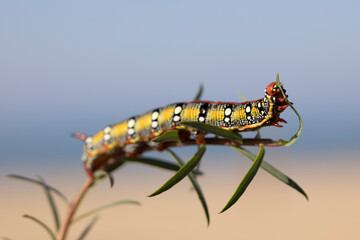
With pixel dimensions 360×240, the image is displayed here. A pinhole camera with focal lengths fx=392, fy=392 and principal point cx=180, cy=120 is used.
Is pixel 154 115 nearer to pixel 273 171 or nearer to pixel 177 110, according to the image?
pixel 177 110

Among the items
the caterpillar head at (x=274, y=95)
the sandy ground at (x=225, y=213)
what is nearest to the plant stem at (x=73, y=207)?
the caterpillar head at (x=274, y=95)

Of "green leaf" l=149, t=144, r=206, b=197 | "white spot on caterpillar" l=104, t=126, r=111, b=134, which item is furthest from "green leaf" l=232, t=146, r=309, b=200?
"white spot on caterpillar" l=104, t=126, r=111, b=134

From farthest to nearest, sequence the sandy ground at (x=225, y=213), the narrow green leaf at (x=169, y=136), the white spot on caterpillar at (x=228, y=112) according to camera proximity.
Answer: the sandy ground at (x=225, y=213) → the white spot on caterpillar at (x=228, y=112) → the narrow green leaf at (x=169, y=136)

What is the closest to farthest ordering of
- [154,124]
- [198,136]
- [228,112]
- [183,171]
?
[183,171] < [198,136] < [228,112] < [154,124]

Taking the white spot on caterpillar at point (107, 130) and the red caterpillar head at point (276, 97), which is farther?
the white spot on caterpillar at point (107, 130)

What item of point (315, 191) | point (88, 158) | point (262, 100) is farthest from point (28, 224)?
point (262, 100)

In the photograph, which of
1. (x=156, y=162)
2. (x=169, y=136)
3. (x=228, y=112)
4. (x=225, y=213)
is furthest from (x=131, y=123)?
(x=225, y=213)

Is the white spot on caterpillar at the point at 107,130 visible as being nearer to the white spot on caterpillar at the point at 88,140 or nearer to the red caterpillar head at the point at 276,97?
the white spot on caterpillar at the point at 88,140
